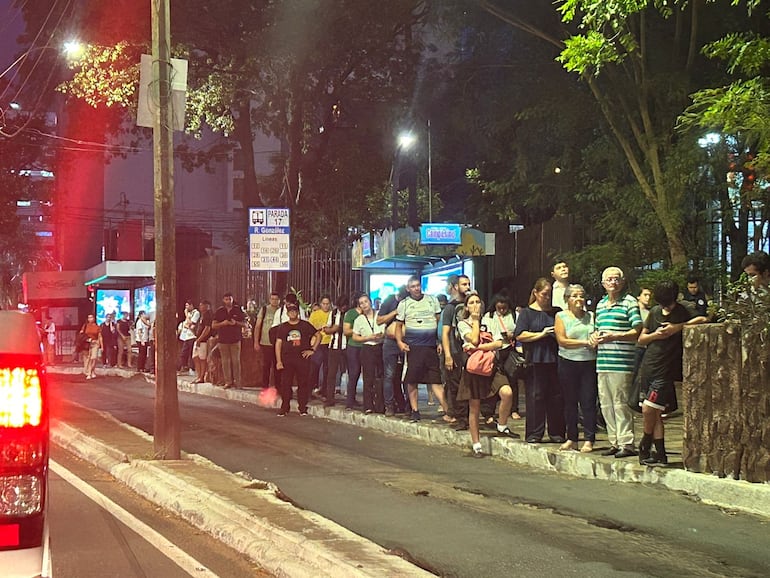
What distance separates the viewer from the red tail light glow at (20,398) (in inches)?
110

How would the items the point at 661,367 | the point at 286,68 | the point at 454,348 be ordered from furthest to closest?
the point at 286,68, the point at 454,348, the point at 661,367

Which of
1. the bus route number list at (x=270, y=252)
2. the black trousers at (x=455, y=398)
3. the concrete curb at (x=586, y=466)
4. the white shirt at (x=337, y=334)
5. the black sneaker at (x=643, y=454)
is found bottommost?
the concrete curb at (x=586, y=466)

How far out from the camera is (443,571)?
5.93 metres

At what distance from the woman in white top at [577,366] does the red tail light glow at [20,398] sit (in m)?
7.68

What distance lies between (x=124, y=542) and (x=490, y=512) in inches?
109

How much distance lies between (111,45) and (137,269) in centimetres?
1372

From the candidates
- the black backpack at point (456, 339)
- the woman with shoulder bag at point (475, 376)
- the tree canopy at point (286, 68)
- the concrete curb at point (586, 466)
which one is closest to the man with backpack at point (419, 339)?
the concrete curb at point (586, 466)

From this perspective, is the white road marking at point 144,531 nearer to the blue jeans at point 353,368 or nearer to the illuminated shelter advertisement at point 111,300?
the blue jeans at point 353,368

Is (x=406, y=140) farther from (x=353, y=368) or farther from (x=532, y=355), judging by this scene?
(x=532, y=355)

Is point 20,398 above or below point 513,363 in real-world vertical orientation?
above

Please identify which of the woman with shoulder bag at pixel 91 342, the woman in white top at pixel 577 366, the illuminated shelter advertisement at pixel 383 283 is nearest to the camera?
the woman in white top at pixel 577 366

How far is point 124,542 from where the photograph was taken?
6812mm

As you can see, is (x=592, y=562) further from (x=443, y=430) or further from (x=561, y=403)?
(x=443, y=430)

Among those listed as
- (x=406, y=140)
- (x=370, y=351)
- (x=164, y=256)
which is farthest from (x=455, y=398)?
(x=406, y=140)
